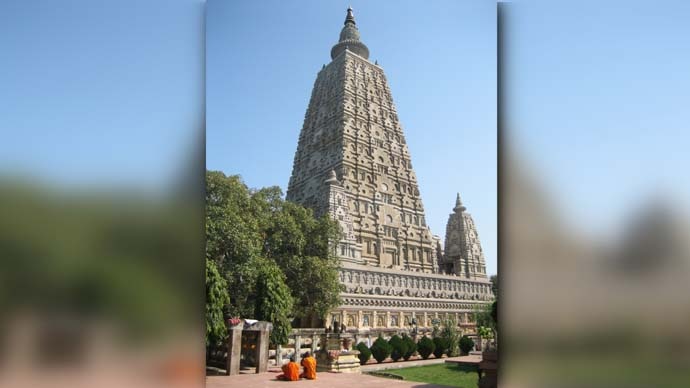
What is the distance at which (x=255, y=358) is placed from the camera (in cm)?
1377

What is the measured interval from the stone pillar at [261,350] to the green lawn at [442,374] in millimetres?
4785

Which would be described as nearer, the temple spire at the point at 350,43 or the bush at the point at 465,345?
the bush at the point at 465,345

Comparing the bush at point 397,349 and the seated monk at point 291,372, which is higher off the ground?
the seated monk at point 291,372

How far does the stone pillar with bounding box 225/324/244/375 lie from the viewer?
1291 centimetres

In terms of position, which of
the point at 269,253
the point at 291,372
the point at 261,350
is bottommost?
the point at 291,372

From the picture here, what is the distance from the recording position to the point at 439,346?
72.3ft

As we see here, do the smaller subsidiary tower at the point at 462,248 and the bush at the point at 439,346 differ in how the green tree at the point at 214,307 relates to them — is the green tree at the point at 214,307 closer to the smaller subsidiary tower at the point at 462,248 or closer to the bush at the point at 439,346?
the bush at the point at 439,346

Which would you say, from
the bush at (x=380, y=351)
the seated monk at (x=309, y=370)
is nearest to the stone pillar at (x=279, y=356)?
the seated monk at (x=309, y=370)

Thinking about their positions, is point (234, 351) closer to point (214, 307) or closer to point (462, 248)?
point (214, 307)

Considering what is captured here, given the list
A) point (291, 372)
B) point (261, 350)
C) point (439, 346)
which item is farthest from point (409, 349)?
point (291, 372)

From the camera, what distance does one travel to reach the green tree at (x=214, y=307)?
14547 mm

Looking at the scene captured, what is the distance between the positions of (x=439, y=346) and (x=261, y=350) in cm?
1136
